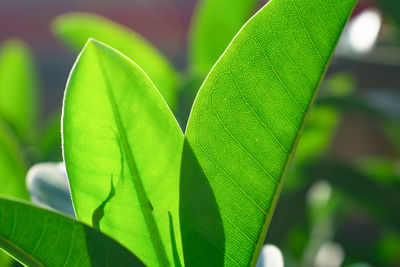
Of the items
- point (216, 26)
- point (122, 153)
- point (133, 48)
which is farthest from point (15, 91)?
point (122, 153)

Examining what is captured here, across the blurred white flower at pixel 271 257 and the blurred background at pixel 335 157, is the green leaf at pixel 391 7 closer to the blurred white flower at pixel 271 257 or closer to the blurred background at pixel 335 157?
the blurred background at pixel 335 157

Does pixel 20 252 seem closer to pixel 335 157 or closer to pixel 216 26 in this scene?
pixel 216 26

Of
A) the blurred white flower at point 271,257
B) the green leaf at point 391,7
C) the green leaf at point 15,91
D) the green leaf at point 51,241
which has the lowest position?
the green leaf at point 51,241

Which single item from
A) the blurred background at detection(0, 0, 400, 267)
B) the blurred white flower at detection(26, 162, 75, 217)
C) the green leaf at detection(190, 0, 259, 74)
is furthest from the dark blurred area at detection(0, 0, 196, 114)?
the blurred white flower at detection(26, 162, 75, 217)

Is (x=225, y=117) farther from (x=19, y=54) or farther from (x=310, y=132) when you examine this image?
(x=19, y=54)

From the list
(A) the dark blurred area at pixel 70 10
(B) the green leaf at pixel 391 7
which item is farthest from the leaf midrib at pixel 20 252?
(A) the dark blurred area at pixel 70 10

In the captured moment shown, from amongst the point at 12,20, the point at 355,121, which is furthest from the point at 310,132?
the point at 12,20
